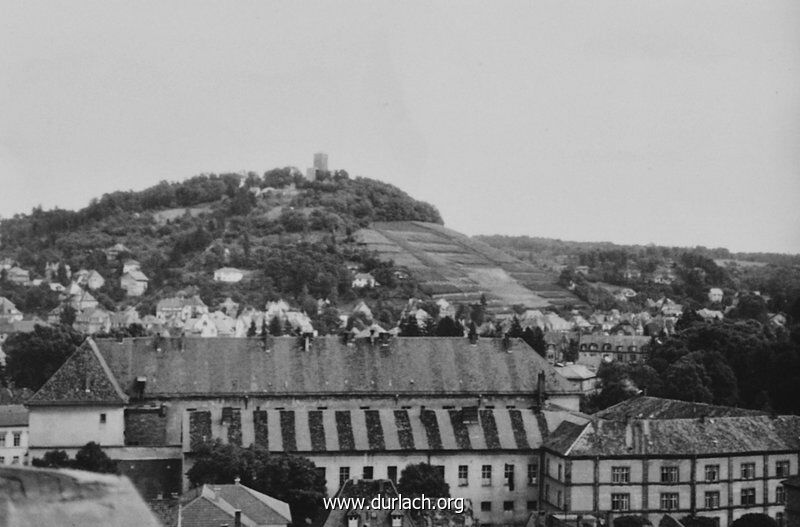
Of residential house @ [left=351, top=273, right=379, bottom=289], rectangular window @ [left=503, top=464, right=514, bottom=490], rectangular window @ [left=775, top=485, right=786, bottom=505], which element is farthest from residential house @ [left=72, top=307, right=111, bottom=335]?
rectangular window @ [left=775, top=485, right=786, bottom=505]

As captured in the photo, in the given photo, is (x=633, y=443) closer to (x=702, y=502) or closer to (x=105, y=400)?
(x=702, y=502)

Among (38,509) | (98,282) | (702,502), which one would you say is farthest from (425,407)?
(98,282)

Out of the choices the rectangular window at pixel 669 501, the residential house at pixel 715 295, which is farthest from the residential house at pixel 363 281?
the rectangular window at pixel 669 501

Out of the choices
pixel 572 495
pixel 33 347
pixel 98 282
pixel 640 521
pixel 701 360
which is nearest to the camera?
pixel 640 521

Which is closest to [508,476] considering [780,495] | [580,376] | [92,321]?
[780,495]

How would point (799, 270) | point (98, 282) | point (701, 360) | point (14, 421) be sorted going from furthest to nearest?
1. point (98, 282)
2. point (799, 270)
3. point (701, 360)
4. point (14, 421)

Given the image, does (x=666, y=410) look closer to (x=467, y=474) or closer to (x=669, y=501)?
(x=669, y=501)
